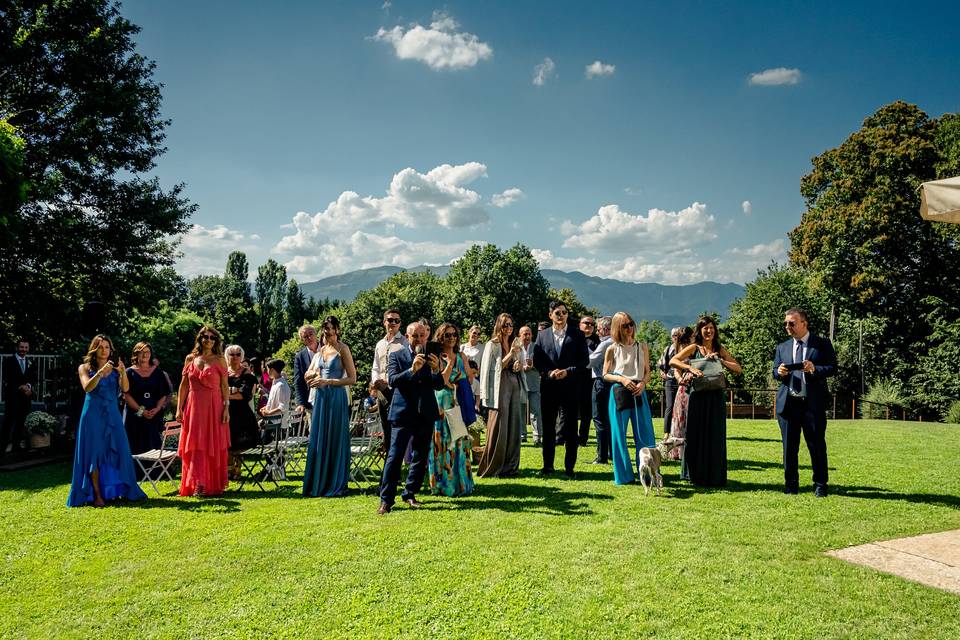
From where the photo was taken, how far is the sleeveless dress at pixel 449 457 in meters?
7.35

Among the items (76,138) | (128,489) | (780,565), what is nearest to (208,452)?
(128,489)

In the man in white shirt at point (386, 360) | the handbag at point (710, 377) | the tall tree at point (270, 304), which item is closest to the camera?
the handbag at point (710, 377)

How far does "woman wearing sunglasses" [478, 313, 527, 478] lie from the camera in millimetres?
8344

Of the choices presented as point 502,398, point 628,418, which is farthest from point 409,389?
point 628,418

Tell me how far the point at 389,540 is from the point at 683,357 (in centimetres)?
453

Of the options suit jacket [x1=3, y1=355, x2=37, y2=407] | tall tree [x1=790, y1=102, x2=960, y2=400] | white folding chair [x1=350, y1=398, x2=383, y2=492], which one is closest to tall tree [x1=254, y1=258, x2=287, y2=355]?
tall tree [x1=790, y1=102, x2=960, y2=400]

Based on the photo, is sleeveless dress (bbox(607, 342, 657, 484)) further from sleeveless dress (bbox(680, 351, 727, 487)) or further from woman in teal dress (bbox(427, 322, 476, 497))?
woman in teal dress (bbox(427, 322, 476, 497))

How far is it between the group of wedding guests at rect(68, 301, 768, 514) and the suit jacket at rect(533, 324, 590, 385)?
0.02 meters

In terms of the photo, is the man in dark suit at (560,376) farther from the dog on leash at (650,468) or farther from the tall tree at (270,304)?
the tall tree at (270,304)

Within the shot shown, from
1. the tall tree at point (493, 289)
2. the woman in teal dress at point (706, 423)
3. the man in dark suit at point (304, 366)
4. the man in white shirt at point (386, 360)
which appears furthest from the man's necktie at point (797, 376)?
the tall tree at point (493, 289)

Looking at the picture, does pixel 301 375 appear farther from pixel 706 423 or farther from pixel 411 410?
pixel 706 423

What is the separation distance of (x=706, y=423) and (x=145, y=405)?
8.15 metres

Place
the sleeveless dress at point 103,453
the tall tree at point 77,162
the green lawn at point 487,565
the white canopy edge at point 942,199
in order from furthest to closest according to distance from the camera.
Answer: the tall tree at point 77,162 < the sleeveless dress at point 103,453 < the white canopy edge at point 942,199 < the green lawn at point 487,565

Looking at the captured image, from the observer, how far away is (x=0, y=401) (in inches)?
470
